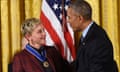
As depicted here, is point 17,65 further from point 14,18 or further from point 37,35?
point 14,18

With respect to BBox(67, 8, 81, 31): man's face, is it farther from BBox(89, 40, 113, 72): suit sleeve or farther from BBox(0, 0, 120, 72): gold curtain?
BBox(0, 0, 120, 72): gold curtain

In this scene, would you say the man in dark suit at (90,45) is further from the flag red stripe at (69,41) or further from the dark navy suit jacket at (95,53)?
the flag red stripe at (69,41)

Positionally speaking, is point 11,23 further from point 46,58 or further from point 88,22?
point 88,22

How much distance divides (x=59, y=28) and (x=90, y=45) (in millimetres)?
1232

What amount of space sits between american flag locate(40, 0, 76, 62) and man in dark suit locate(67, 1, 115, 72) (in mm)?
983

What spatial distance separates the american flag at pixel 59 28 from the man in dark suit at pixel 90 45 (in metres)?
0.98

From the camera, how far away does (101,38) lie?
294 cm

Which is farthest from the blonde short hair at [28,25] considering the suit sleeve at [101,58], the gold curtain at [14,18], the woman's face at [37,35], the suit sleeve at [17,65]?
the gold curtain at [14,18]

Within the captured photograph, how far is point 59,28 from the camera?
13.5 ft

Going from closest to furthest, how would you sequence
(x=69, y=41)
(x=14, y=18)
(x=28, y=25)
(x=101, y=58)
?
1. (x=101, y=58)
2. (x=28, y=25)
3. (x=69, y=41)
4. (x=14, y=18)

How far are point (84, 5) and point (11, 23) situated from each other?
1815 mm

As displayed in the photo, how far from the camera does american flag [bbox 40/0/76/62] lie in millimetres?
4098

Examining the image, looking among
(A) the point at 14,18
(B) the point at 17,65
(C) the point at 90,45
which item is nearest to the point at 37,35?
(B) the point at 17,65

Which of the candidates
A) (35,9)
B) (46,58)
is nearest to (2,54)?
(35,9)
